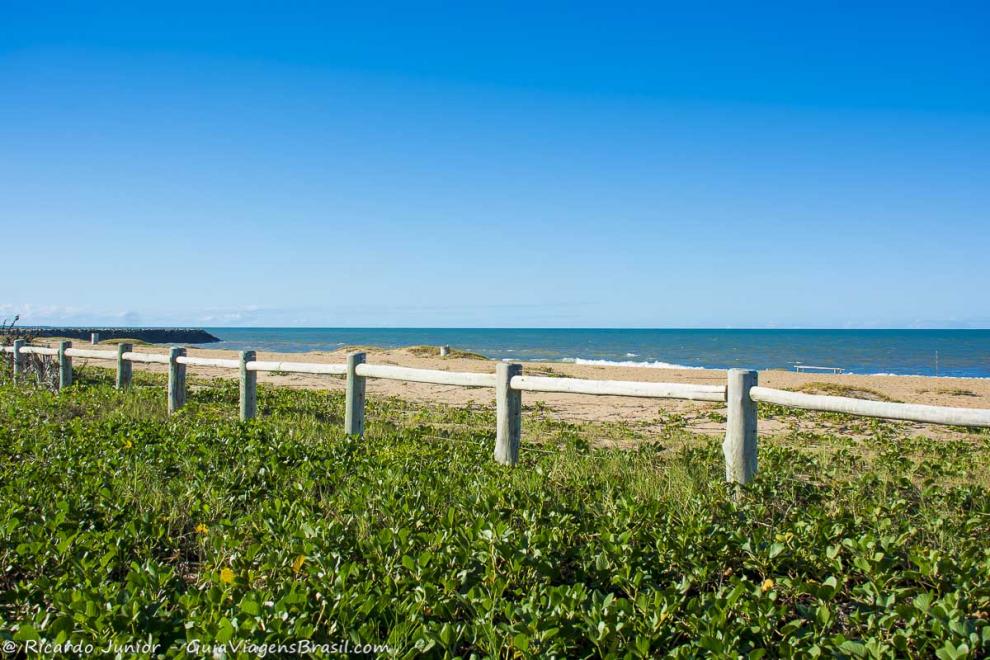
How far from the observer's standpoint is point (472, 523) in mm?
4402

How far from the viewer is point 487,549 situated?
3785mm

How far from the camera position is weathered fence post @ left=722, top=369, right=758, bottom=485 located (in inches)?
217

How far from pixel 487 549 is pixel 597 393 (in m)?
3.06

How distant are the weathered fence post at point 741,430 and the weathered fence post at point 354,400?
4.58 meters

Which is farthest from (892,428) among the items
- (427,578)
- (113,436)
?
(113,436)

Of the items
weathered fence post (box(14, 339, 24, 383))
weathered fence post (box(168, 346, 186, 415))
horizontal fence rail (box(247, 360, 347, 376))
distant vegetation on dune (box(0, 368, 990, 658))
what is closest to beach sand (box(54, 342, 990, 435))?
weathered fence post (box(168, 346, 186, 415))

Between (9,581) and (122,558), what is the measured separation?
62 centimetres

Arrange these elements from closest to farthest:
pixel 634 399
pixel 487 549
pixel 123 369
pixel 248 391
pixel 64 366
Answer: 1. pixel 487 549
2. pixel 248 391
3. pixel 123 369
4. pixel 64 366
5. pixel 634 399

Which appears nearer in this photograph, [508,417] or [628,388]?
[628,388]

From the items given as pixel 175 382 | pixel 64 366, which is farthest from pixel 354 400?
pixel 64 366

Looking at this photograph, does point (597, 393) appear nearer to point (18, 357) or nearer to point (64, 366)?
point (64, 366)

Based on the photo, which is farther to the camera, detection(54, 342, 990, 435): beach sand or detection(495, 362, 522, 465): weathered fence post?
detection(54, 342, 990, 435): beach sand

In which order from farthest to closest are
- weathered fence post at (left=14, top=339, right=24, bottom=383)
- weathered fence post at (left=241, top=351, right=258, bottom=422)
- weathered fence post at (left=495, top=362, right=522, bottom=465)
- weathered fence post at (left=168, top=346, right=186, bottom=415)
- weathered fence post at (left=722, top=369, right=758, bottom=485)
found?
weathered fence post at (left=14, top=339, right=24, bottom=383)
weathered fence post at (left=168, top=346, right=186, bottom=415)
weathered fence post at (left=241, top=351, right=258, bottom=422)
weathered fence post at (left=495, top=362, right=522, bottom=465)
weathered fence post at (left=722, top=369, right=758, bottom=485)

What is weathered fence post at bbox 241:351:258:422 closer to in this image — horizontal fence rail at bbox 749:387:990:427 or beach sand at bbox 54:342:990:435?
beach sand at bbox 54:342:990:435
